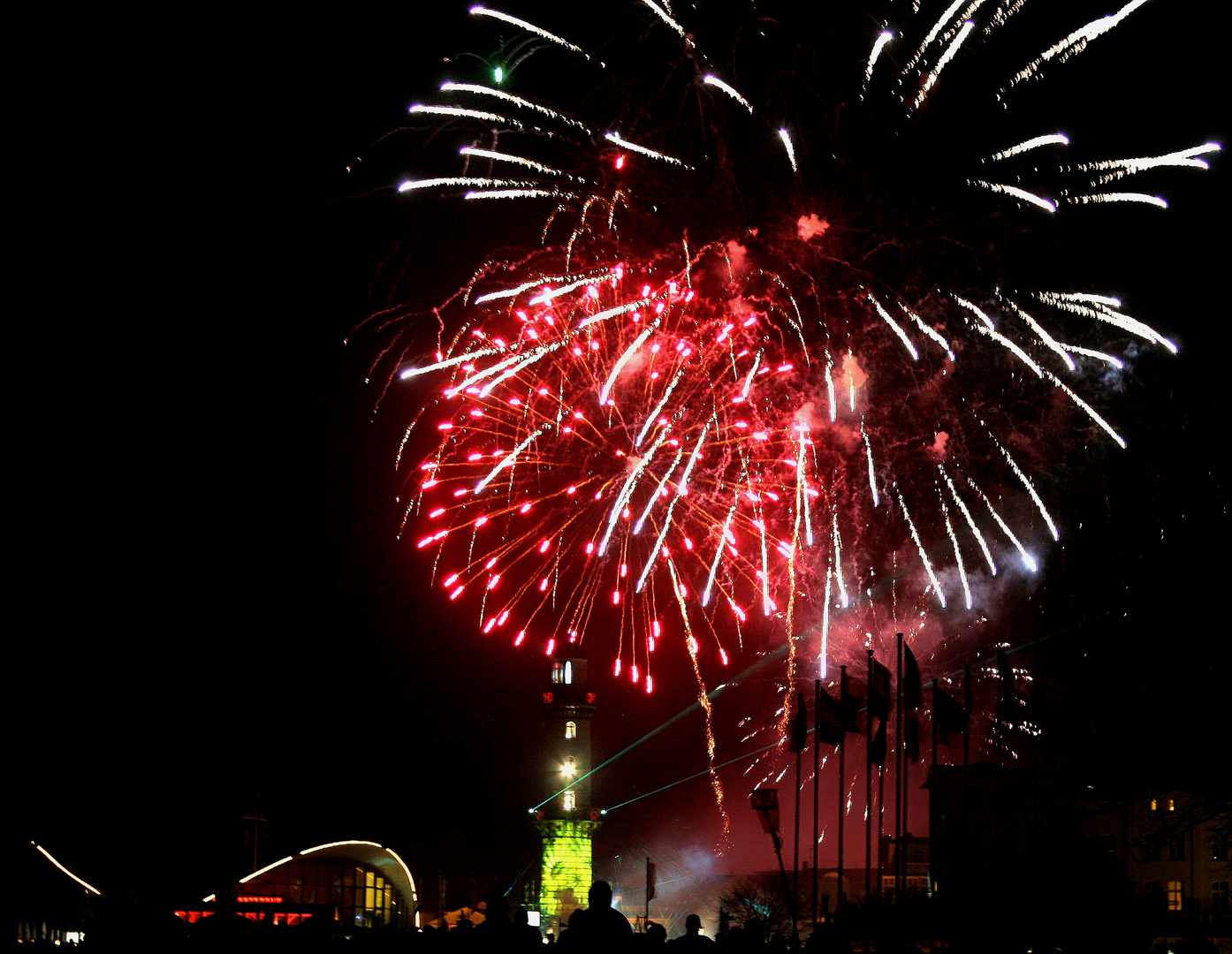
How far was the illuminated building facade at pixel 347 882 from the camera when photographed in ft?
177

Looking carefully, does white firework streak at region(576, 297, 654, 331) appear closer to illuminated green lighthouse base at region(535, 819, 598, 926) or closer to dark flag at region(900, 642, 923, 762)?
dark flag at region(900, 642, 923, 762)

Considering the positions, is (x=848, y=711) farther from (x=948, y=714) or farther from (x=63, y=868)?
(x=63, y=868)

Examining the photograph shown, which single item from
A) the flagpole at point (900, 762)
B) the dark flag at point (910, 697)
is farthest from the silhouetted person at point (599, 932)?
the dark flag at point (910, 697)

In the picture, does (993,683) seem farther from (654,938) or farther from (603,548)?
(654,938)

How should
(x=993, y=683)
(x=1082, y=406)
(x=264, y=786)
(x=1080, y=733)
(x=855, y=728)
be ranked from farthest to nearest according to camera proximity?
1. (x=264, y=786)
2. (x=993, y=683)
3. (x=1080, y=733)
4. (x=855, y=728)
5. (x=1082, y=406)

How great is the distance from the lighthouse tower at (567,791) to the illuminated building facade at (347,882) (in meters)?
22.8

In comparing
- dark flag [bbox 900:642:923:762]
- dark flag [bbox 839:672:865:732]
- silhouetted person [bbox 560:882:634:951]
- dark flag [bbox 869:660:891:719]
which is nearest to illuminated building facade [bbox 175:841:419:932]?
dark flag [bbox 839:672:865:732]

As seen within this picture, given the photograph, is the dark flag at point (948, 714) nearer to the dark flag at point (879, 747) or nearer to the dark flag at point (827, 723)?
the dark flag at point (879, 747)

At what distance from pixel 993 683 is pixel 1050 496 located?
41.9 ft

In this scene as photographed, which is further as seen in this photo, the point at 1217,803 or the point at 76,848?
the point at 76,848

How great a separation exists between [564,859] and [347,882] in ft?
101

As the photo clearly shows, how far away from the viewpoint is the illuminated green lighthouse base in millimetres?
85500

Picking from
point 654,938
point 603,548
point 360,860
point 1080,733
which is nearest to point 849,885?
point 360,860

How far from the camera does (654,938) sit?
876cm
